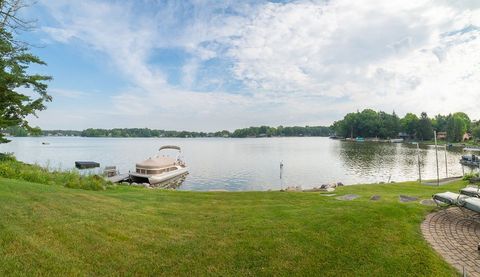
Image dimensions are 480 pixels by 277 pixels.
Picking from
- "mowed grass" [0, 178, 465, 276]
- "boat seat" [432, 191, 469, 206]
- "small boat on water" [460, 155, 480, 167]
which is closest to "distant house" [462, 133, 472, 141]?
"small boat on water" [460, 155, 480, 167]

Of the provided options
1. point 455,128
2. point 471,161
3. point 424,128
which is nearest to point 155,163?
point 471,161

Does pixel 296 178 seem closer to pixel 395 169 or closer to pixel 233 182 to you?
pixel 233 182

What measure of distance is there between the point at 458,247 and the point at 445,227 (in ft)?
4.70

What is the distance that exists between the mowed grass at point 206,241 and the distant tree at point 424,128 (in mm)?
132149

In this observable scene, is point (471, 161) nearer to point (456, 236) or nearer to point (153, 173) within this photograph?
point (153, 173)

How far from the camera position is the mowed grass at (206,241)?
5.34 meters

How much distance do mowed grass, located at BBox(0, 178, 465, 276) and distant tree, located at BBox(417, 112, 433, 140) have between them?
434 feet

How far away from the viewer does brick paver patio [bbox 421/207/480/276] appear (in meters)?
5.91

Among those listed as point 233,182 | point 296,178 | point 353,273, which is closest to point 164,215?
point 353,273

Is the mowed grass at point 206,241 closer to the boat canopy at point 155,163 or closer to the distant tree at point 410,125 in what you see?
the boat canopy at point 155,163

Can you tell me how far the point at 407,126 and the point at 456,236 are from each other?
145 metres

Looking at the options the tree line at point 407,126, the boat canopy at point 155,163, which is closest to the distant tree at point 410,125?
the tree line at point 407,126

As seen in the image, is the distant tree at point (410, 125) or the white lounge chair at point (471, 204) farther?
the distant tree at point (410, 125)

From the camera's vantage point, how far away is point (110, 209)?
8719 millimetres
